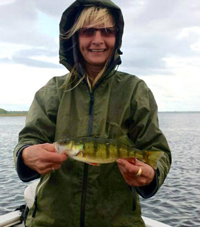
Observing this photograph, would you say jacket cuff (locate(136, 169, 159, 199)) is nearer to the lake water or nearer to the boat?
the boat

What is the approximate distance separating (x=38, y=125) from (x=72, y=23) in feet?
4.68

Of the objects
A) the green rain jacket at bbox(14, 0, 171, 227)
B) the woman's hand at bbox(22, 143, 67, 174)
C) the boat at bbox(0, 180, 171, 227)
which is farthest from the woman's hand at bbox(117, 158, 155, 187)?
the boat at bbox(0, 180, 171, 227)

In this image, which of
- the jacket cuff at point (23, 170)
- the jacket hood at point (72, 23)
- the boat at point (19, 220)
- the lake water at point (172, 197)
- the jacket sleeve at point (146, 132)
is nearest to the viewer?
the jacket cuff at point (23, 170)

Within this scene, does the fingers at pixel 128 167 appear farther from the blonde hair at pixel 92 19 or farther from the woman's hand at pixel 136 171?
the blonde hair at pixel 92 19

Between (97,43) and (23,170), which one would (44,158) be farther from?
(97,43)

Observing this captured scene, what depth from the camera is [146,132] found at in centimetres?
316

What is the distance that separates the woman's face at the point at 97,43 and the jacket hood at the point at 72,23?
5.6 inches

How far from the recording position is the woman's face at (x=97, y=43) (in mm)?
3322

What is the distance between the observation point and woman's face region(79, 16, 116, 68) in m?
3.32

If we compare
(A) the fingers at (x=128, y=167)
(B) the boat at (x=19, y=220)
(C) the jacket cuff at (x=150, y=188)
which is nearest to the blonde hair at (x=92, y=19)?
(A) the fingers at (x=128, y=167)

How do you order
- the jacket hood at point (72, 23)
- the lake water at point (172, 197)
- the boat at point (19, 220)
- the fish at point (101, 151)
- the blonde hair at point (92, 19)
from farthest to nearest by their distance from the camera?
the lake water at point (172, 197) → the boat at point (19, 220) → the jacket hood at point (72, 23) → the blonde hair at point (92, 19) → the fish at point (101, 151)

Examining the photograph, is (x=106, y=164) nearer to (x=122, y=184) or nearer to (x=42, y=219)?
(x=122, y=184)

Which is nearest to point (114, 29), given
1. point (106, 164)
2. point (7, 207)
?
point (106, 164)

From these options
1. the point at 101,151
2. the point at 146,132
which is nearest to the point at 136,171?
the point at 101,151
